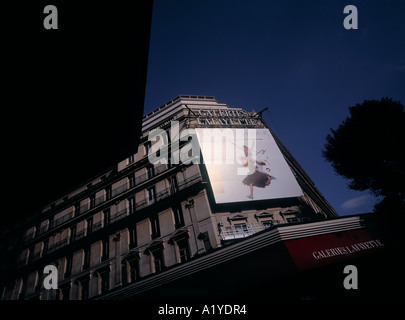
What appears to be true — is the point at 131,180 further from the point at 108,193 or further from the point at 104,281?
the point at 104,281

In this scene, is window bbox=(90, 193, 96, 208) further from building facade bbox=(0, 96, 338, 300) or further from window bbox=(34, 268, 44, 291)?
window bbox=(34, 268, 44, 291)

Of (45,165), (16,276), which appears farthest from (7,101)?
(16,276)

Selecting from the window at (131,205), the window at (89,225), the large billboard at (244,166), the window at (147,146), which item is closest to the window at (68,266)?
the window at (89,225)

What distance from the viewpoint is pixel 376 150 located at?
49.5ft

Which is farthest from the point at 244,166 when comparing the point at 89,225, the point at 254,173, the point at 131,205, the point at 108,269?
the point at 89,225

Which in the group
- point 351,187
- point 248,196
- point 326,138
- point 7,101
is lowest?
point 7,101

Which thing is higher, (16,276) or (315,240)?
(16,276)

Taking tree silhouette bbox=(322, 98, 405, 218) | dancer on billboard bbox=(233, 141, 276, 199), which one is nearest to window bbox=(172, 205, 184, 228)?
dancer on billboard bbox=(233, 141, 276, 199)

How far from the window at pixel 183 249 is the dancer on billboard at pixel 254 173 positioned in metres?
6.25

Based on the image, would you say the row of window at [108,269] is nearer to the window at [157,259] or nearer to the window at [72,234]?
the window at [157,259]

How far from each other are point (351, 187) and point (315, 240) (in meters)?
7.68

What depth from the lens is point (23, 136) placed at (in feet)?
5.92

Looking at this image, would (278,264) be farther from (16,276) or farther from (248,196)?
(16,276)

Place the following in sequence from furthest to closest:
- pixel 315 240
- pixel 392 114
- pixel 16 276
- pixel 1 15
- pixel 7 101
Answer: pixel 16 276
pixel 392 114
pixel 315 240
pixel 7 101
pixel 1 15
